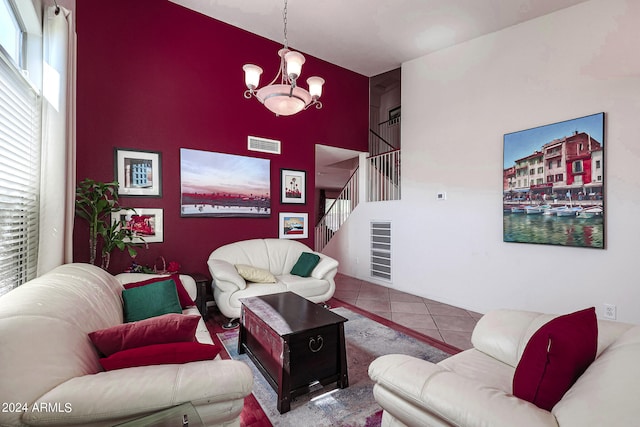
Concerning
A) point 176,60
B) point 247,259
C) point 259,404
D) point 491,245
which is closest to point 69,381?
point 259,404

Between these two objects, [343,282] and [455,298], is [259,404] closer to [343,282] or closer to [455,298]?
[455,298]

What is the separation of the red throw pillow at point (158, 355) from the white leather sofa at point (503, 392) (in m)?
0.82

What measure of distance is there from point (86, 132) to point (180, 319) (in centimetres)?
297

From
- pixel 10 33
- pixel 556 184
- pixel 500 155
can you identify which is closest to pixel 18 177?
pixel 10 33

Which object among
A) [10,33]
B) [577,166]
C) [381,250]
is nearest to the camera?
[10,33]

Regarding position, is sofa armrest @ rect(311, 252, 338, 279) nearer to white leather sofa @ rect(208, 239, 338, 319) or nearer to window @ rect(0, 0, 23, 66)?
white leather sofa @ rect(208, 239, 338, 319)

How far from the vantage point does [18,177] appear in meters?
1.76

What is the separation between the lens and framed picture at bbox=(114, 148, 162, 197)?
3.28 m

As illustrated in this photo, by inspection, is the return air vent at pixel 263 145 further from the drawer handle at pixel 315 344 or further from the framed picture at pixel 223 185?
the drawer handle at pixel 315 344

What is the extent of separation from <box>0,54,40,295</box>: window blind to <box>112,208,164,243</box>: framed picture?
4.34ft

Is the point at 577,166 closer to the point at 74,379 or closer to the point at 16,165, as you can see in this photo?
the point at 74,379

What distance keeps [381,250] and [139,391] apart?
4565 mm

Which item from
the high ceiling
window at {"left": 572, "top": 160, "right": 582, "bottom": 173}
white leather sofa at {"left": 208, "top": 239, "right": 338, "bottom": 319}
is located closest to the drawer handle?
white leather sofa at {"left": 208, "top": 239, "right": 338, "bottom": 319}

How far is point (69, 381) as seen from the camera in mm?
994
